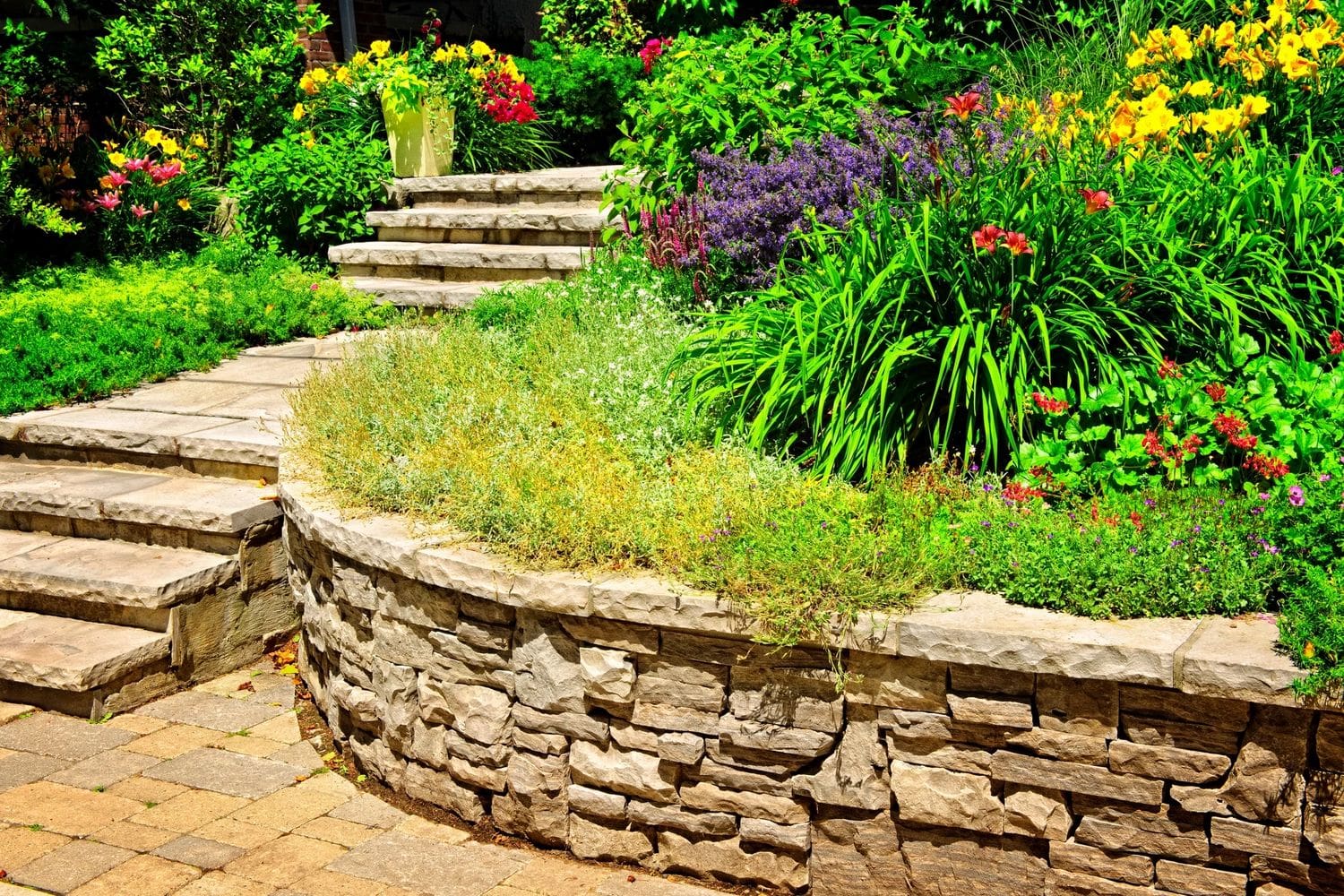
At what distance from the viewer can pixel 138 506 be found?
488cm

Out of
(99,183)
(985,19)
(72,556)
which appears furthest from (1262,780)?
(99,183)

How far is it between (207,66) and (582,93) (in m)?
2.63

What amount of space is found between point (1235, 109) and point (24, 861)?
14.3ft

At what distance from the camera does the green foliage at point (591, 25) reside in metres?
10.2

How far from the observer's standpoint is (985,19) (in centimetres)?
796

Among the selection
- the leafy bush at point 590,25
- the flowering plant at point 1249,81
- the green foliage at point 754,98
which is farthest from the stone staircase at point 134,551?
the leafy bush at point 590,25

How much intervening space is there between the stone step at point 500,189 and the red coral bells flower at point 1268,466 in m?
4.96

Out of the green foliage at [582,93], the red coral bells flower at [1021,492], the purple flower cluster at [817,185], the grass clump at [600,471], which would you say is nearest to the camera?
the grass clump at [600,471]

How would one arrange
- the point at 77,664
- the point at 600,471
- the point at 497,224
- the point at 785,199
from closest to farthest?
1. the point at 600,471
2. the point at 77,664
3. the point at 785,199
4. the point at 497,224

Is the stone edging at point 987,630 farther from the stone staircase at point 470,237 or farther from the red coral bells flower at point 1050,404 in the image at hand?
the stone staircase at point 470,237

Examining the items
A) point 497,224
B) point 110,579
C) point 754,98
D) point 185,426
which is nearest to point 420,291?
point 497,224

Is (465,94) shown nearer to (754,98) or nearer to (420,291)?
(420,291)

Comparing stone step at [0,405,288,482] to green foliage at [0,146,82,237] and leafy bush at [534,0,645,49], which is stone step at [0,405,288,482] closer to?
green foliage at [0,146,82,237]

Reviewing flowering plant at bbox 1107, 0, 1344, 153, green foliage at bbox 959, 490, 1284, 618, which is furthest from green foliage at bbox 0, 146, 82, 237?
green foliage at bbox 959, 490, 1284, 618
